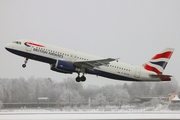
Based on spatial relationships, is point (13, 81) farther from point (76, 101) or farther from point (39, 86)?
→ point (76, 101)

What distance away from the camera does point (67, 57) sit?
3581 cm

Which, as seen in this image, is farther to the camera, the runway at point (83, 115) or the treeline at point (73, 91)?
the treeline at point (73, 91)

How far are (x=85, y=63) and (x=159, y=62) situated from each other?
6586 mm

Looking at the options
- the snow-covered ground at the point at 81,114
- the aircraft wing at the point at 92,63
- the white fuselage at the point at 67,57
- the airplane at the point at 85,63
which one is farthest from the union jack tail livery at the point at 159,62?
the aircraft wing at the point at 92,63

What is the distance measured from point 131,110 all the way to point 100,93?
129 inches

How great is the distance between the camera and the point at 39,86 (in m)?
41.8

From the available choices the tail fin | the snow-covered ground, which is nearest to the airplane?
the tail fin

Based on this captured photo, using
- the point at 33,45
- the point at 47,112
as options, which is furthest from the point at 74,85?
the point at 33,45

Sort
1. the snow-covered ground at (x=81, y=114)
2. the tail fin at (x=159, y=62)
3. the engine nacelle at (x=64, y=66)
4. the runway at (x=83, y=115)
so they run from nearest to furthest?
the runway at (x=83, y=115) → the snow-covered ground at (x=81, y=114) → the engine nacelle at (x=64, y=66) → the tail fin at (x=159, y=62)

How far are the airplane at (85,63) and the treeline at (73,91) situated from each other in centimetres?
332

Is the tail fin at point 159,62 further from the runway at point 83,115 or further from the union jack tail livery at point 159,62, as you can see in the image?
the runway at point 83,115

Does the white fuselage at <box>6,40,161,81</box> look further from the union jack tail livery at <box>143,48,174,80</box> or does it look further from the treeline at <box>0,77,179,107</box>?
the treeline at <box>0,77,179,107</box>

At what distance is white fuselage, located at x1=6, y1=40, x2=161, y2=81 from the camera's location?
35562mm

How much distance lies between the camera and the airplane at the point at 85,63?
35.6 metres
